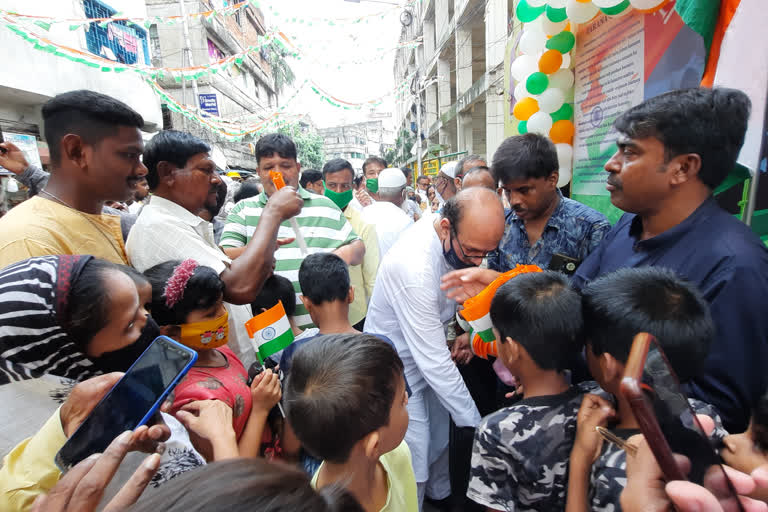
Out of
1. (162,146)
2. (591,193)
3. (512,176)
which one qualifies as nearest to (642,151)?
(512,176)

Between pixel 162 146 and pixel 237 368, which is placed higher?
pixel 162 146

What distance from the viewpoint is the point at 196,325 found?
1.35 metres

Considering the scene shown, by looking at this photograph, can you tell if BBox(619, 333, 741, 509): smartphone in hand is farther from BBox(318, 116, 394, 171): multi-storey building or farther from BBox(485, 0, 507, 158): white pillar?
BBox(318, 116, 394, 171): multi-storey building

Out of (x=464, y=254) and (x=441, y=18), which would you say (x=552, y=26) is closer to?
(x=464, y=254)

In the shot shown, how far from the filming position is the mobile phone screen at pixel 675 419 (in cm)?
59

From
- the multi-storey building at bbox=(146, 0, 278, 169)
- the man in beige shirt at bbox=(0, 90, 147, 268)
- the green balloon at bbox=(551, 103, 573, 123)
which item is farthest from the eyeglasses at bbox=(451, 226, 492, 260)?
the multi-storey building at bbox=(146, 0, 278, 169)

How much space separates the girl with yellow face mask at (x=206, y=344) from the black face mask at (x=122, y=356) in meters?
0.22

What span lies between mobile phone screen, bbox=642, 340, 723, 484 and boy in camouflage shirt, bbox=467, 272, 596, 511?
587 mm

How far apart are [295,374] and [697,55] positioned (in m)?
2.88

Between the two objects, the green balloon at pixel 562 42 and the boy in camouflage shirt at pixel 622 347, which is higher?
the green balloon at pixel 562 42

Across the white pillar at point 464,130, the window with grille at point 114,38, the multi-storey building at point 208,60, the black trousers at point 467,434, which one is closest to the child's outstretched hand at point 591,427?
the black trousers at point 467,434

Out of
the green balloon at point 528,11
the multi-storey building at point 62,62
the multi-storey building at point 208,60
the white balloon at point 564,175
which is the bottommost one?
the white balloon at point 564,175

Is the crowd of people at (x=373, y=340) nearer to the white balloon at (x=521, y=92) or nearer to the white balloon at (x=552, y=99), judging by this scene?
the white balloon at (x=552, y=99)

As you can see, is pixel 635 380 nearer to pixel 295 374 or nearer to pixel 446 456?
pixel 295 374
